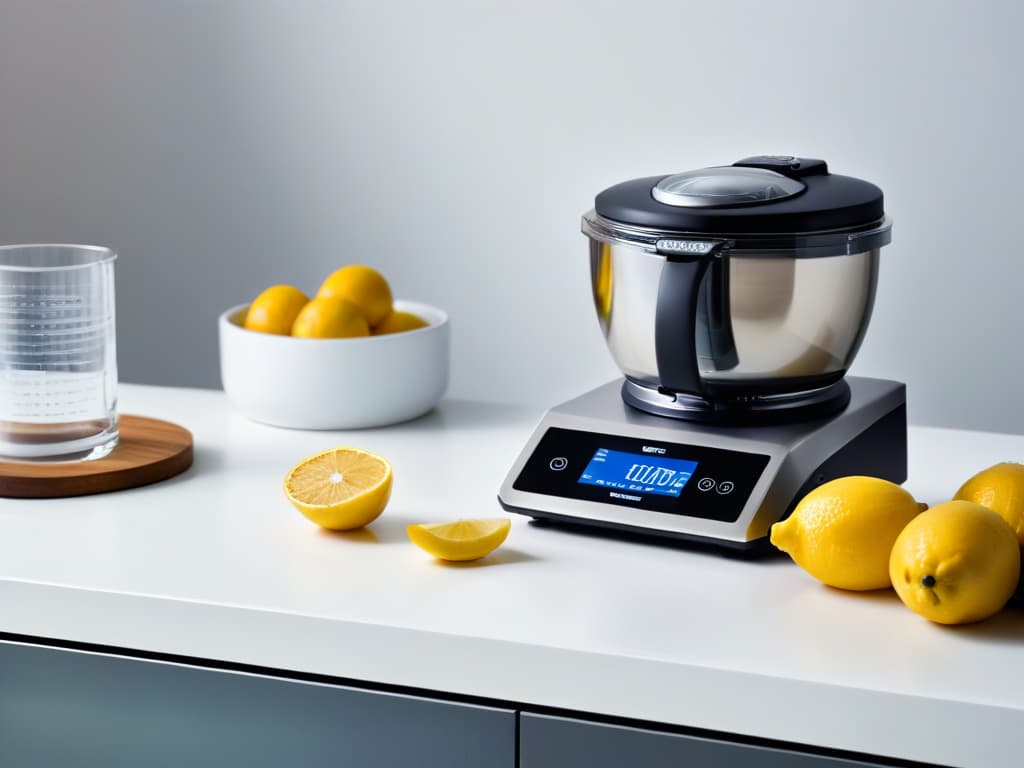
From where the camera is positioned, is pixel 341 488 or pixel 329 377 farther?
pixel 329 377

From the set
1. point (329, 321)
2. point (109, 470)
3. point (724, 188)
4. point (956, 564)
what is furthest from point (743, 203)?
point (109, 470)

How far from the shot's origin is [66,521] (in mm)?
1118

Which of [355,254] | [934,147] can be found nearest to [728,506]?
[934,147]

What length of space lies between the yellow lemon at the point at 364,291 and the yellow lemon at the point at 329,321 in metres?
0.04

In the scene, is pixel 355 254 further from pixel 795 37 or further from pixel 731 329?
pixel 731 329

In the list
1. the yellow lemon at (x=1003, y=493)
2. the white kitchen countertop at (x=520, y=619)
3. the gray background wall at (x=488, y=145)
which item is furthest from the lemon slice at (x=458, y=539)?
the gray background wall at (x=488, y=145)

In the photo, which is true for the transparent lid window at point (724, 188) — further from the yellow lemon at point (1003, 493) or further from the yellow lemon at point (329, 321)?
the yellow lemon at point (329, 321)

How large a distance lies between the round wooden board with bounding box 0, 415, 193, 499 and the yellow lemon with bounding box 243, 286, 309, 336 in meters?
0.18

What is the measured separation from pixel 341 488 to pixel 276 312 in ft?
1.29

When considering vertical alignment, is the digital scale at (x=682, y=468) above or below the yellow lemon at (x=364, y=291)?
below

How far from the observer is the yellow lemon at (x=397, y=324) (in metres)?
1.49

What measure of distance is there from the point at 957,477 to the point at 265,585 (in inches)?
26.6

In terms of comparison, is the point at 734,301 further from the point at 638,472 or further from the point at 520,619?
the point at 520,619

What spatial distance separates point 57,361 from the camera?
1.20 meters
